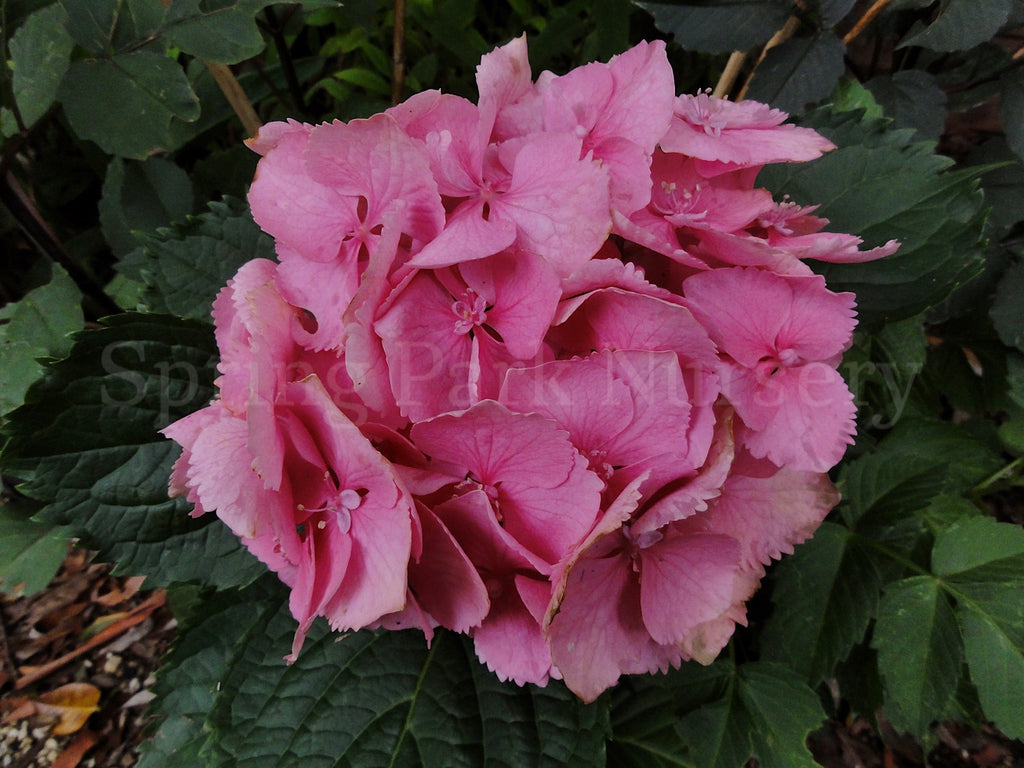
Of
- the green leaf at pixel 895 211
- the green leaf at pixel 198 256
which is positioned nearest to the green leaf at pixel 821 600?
the green leaf at pixel 895 211

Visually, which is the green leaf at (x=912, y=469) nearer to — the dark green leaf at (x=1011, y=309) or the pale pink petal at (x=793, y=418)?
the dark green leaf at (x=1011, y=309)

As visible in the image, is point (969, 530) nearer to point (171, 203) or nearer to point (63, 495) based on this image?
point (63, 495)

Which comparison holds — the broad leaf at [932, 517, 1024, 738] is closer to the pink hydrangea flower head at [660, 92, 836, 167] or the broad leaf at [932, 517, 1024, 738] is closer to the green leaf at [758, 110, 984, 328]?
the green leaf at [758, 110, 984, 328]

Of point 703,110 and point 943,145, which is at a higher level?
point 703,110

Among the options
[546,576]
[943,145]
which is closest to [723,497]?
[546,576]

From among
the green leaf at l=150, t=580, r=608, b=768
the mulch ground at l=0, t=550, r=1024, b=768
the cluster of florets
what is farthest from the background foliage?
the mulch ground at l=0, t=550, r=1024, b=768

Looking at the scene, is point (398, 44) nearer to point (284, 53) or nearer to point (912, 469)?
point (284, 53)
